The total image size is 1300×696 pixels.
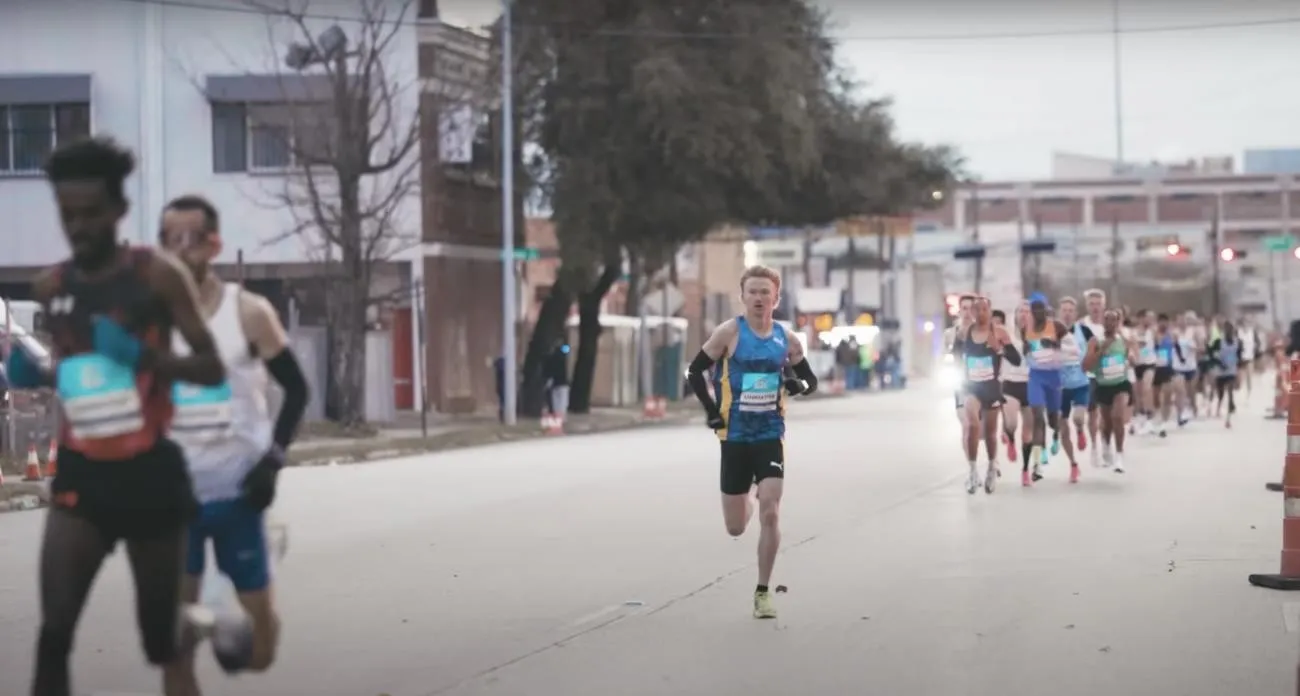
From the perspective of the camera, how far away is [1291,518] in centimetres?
1259

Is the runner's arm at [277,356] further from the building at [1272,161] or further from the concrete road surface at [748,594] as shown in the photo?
the building at [1272,161]

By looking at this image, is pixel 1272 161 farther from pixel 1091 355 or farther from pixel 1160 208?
pixel 1091 355

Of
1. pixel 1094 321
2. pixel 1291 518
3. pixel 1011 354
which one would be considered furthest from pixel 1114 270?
pixel 1291 518

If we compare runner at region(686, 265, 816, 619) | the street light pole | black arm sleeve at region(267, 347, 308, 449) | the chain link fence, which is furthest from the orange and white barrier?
the street light pole

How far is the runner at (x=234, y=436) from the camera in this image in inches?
271

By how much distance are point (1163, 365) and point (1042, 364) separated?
11668mm

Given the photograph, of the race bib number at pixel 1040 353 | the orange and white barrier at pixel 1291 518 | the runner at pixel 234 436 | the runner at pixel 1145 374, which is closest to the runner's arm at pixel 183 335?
the runner at pixel 234 436

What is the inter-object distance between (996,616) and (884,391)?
6207 centimetres

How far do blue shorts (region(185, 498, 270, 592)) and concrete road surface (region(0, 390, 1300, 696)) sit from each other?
2069 mm

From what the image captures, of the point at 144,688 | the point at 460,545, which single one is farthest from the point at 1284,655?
the point at 460,545

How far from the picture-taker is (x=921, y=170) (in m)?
48.4

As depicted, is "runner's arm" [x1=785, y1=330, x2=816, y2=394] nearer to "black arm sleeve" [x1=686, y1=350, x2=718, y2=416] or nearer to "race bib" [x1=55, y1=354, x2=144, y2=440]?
"black arm sleeve" [x1=686, y1=350, x2=718, y2=416]

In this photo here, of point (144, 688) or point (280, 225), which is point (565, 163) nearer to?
point (280, 225)

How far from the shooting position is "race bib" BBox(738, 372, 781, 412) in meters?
11.3
